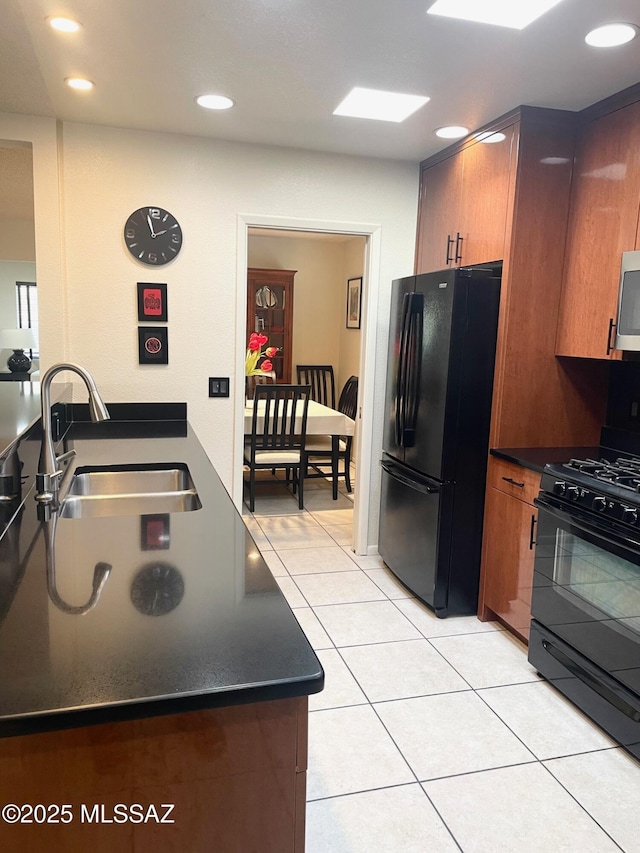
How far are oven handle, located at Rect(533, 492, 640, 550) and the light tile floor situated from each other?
2.36 ft

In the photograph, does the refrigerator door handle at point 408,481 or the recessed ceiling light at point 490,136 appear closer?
the recessed ceiling light at point 490,136

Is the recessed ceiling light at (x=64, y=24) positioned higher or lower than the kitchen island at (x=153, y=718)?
higher

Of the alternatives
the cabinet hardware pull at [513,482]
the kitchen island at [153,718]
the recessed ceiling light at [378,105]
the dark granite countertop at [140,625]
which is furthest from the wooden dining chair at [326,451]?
the kitchen island at [153,718]

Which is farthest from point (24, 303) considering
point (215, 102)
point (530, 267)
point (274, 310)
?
point (530, 267)

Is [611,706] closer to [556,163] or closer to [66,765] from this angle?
[66,765]

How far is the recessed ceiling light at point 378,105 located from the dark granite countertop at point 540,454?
5.21 ft

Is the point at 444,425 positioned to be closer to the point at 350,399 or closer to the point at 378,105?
the point at 378,105

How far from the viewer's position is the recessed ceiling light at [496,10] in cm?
184

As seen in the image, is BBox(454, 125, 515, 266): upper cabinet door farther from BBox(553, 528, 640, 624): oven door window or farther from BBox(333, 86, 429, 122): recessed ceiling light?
BBox(553, 528, 640, 624): oven door window

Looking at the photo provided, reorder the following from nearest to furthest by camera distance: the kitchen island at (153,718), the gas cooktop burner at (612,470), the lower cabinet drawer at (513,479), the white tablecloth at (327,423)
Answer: the kitchen island at (153,718) → the gas cooktop burner at (612,470) → the lower cabinet drawer at (513,479) → the white tablecloth at (327,423)

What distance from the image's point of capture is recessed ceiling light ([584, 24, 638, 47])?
1970mm

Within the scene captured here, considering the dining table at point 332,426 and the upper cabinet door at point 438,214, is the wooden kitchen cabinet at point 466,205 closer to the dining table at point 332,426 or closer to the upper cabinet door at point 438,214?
the upper cabinet door at point 438,214

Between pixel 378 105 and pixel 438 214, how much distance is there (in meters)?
0.87

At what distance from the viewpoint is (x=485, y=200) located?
3.00 metres
